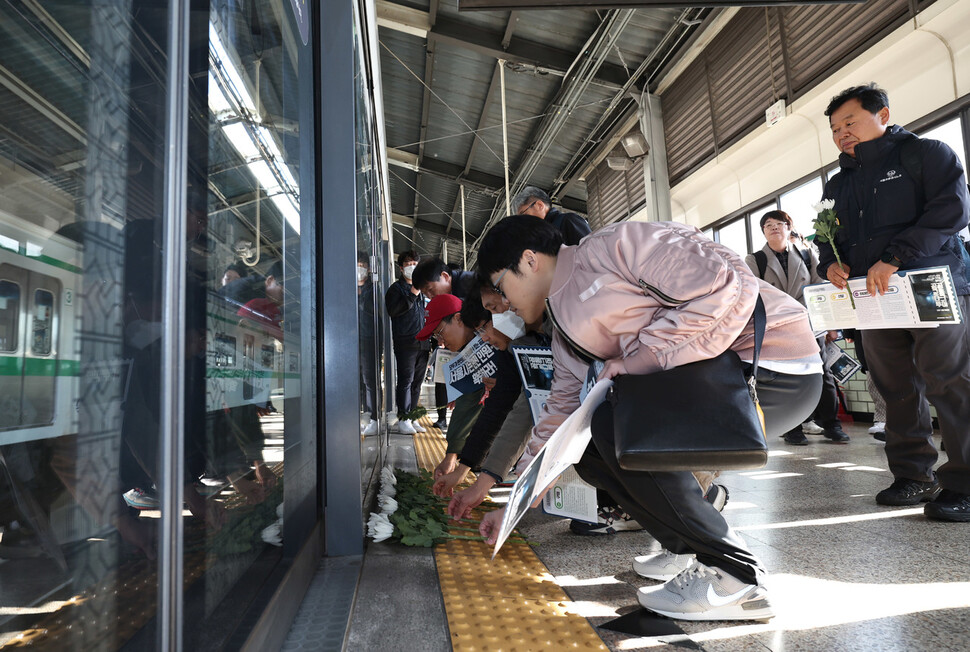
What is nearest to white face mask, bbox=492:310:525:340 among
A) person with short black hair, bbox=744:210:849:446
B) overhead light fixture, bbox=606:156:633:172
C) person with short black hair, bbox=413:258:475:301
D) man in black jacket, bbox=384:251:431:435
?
person with short black hair, bbox=413:258:475:301

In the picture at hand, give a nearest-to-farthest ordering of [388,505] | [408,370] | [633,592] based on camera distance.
Answer: [633,592]
[388,505]
[408,370]

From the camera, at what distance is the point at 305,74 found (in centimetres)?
216

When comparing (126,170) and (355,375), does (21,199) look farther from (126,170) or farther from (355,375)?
(355,375)

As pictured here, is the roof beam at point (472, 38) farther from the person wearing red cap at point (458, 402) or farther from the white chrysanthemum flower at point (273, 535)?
the white chrysanthemum flower at point (273, 535)

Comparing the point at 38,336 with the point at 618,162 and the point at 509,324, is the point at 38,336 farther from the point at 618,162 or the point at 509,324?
the point at 618,162

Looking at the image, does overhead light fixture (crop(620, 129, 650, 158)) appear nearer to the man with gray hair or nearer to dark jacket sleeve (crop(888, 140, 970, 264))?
the man with gray hair

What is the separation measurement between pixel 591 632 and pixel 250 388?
93cm

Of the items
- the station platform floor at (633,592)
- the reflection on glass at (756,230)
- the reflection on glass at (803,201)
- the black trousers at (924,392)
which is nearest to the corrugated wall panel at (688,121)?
the reflection on glass at (756,230)

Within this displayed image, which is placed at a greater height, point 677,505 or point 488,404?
point 488,404

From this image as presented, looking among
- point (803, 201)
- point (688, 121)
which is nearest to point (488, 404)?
point (803, 201)

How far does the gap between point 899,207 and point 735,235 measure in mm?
6554

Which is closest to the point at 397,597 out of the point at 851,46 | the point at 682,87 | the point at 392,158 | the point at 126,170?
the point at 126,170

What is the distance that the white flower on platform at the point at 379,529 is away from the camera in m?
2.21

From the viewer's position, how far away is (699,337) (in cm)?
146
